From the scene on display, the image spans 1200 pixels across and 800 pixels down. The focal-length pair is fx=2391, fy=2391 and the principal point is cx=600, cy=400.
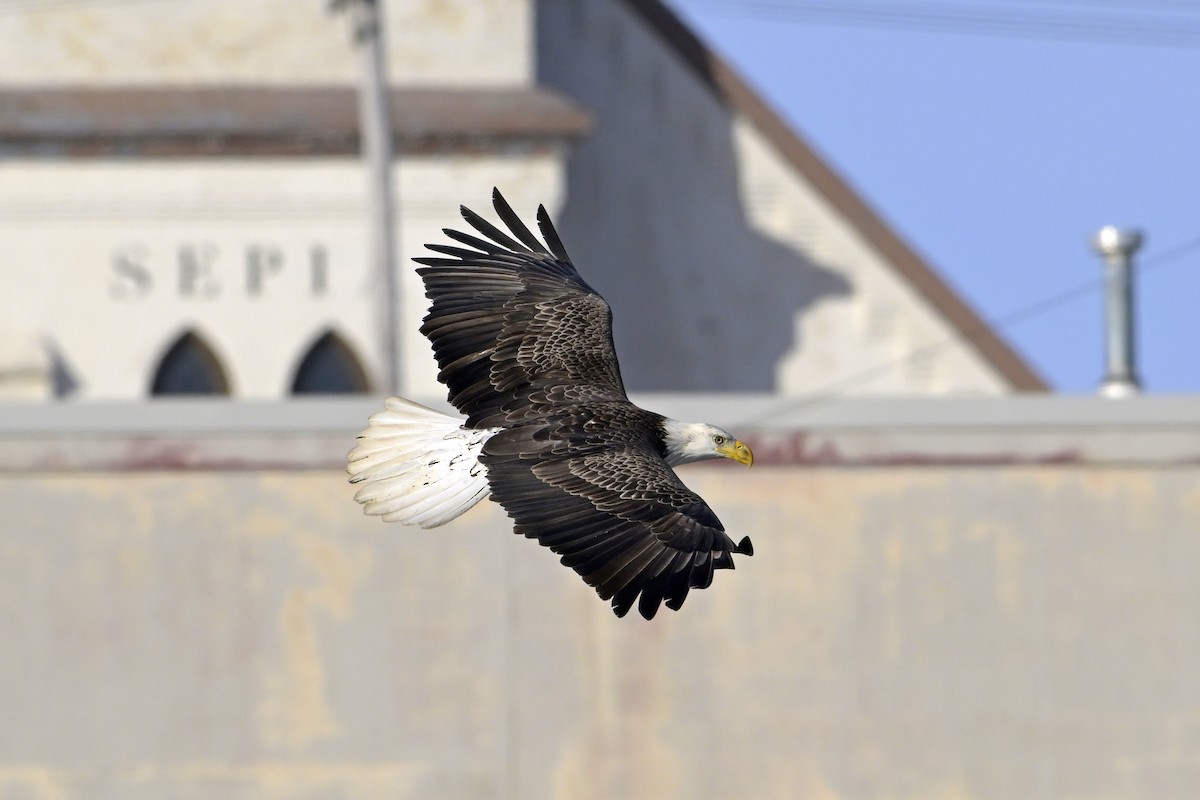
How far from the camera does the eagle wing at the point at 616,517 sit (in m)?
8.92

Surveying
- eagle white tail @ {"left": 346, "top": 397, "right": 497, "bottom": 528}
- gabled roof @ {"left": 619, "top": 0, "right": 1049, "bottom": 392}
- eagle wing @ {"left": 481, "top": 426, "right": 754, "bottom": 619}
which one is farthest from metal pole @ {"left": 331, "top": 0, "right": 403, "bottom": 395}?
eagle wing @ {"left": 481, "top": 426, "right": 754, "bottom": 619}

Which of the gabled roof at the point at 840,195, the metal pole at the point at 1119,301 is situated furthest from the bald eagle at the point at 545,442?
the gabled roof at the point at 840,195

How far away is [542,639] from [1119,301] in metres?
5.53

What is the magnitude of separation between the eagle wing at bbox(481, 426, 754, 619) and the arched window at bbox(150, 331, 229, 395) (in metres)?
16.6

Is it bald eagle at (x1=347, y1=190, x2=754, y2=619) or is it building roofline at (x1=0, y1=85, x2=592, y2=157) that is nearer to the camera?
bald eagle at (x1=347, y1=190, x2=754, y2=619)

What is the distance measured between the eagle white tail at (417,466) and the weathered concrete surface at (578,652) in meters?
5.78

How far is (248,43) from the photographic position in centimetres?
2684

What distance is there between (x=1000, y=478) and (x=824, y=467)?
1226 mm

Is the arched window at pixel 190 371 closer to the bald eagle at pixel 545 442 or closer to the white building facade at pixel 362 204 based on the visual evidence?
the white building facade at pixel 362 204

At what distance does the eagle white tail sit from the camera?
989 cm

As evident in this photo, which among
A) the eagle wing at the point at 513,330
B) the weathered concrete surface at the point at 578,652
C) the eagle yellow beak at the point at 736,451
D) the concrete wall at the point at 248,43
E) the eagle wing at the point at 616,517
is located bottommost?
the weathered concrete surface at the point at 578,652

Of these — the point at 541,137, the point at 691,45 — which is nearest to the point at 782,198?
the point at 691,45

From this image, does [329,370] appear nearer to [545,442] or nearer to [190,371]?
[190,371]

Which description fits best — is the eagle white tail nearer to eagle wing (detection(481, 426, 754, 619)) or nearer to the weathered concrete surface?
eagle wing (detection(481, 426, 754, 619))
